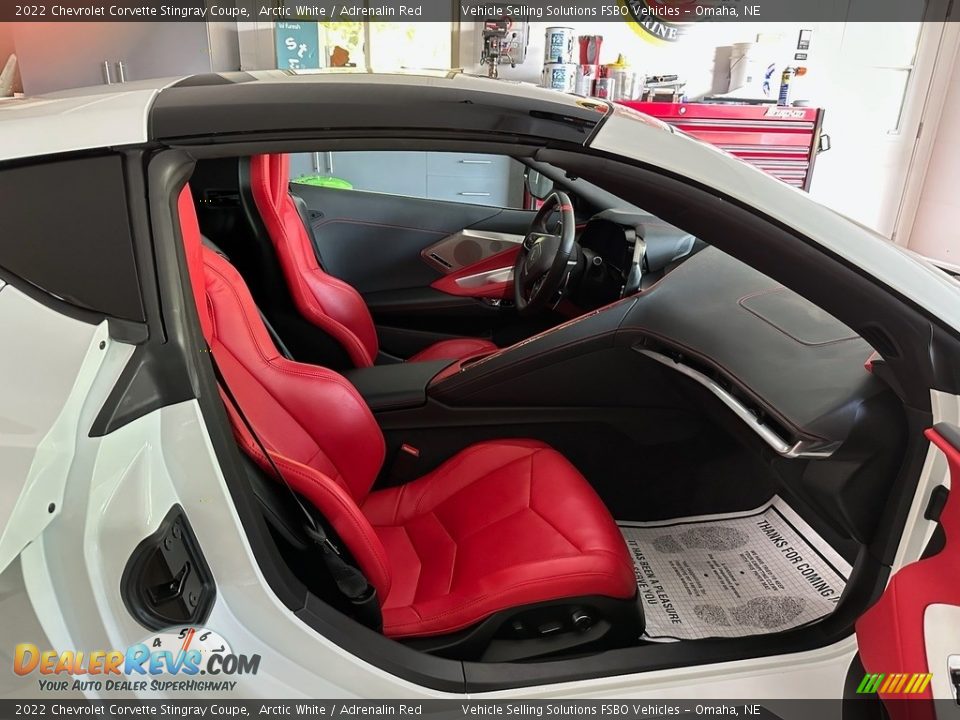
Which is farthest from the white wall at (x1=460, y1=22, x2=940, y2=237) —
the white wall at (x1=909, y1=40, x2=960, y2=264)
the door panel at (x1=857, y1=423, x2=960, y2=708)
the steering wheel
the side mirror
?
the door panel at (x1=857, y1=423, x2=960, y2=708)

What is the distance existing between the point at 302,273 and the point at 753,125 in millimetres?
3346

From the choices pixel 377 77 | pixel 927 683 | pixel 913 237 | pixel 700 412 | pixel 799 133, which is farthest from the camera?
pixel 913 237

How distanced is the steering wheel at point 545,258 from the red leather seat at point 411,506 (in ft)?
2.30

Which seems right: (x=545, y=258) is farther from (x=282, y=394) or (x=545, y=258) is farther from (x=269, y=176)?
(x=282, y=394)

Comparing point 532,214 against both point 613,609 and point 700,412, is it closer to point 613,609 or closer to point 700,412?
point 700,412

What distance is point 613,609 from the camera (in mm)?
1034

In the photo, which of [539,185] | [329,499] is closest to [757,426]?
[329,499]

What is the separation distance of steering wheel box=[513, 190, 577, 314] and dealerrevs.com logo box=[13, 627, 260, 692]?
1310mm

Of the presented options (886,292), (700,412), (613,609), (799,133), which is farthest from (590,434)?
(799,133)

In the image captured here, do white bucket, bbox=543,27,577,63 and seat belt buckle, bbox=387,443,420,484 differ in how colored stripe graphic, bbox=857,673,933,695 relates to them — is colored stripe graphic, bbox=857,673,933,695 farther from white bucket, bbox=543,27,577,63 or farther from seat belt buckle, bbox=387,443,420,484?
white bucket, bbox=543,27,577,63

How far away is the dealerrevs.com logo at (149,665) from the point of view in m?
0.71

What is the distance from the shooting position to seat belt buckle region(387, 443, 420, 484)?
145cm

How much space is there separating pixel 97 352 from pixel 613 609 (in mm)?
841

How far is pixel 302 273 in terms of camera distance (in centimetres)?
177
